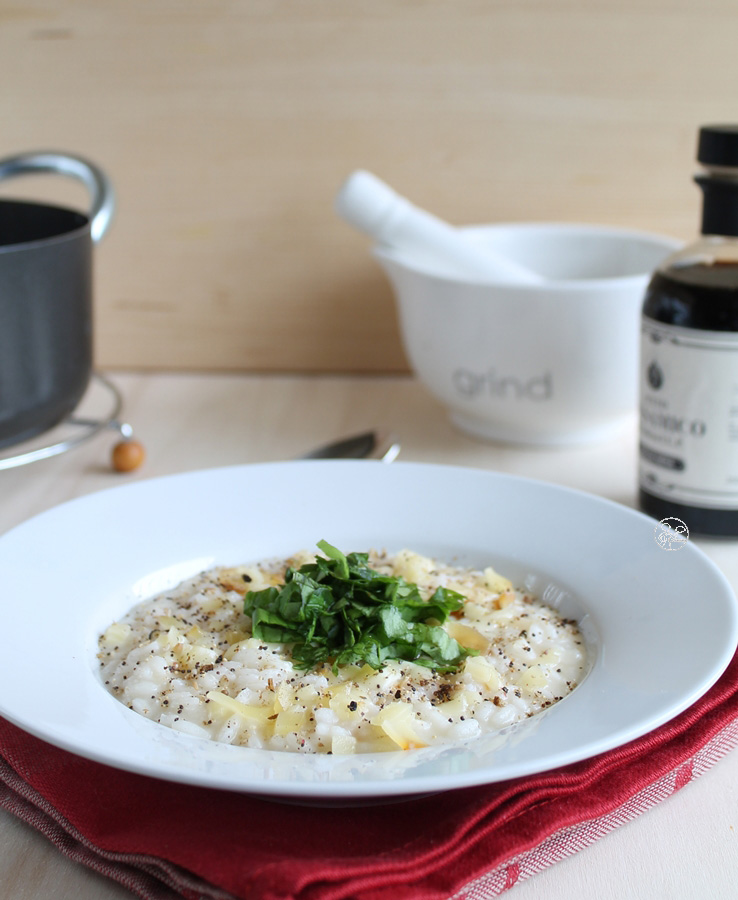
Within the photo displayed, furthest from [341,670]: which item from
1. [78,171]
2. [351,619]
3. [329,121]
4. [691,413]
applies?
[329,121]

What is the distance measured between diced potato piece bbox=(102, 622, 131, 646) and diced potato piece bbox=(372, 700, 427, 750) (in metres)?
0.23

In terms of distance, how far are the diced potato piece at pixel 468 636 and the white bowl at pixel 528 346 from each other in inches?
19.9

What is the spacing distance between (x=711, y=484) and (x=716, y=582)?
278 mm

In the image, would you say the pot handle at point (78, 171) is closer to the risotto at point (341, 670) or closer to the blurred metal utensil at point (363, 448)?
the blurred metal utensil at point (363, 448)

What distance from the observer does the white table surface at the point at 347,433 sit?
0.60m

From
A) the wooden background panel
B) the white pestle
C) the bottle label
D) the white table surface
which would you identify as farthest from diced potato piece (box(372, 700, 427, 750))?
the wooden background panel

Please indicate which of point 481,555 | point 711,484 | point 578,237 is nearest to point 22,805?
point 481,555

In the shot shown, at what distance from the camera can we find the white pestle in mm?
1255

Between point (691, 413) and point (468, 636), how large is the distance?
0.37m

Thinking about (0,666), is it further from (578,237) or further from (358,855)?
(578,237)

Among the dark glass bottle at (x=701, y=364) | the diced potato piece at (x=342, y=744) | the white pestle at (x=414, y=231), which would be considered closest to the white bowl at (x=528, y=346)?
the white pestle at (x=414, y=231)

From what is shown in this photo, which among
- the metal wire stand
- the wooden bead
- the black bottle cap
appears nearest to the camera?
the black bottle cap

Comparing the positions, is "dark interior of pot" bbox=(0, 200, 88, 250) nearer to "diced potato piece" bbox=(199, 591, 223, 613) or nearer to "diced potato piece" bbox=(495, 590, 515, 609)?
"diced potato piece" bbox=(199, 591, 223, 613)

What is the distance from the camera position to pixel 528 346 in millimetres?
1196
